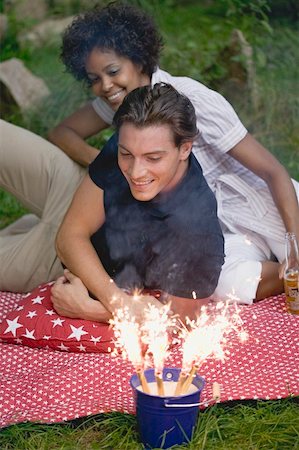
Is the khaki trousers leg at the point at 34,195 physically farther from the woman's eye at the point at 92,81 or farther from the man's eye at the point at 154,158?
the man's eye at the point at 154,158

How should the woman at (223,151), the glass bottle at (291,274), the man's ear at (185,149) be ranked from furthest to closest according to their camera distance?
1. the woman at (223,151)
2. the glass bottle at (291,274)
3. the man's ear at (185,149)

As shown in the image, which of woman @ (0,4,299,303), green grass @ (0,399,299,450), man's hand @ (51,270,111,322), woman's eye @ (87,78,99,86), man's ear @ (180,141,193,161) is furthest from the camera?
woman's eye @ (87,78,99,86)

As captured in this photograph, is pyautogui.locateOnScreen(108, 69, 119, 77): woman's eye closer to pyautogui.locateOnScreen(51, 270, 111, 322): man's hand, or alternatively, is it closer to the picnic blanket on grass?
pyautogui.locateOnScreen(51, 270, 111, 322): man's hand

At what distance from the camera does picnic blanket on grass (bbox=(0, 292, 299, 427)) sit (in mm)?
3031

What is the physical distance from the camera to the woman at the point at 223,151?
12.5 ft

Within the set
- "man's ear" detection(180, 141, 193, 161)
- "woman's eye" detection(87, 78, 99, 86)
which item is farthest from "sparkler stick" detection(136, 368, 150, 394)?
"woman's eye" detection(87, 78, 99, 86)

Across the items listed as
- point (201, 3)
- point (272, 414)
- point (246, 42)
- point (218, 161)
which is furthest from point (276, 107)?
point (272, 414)

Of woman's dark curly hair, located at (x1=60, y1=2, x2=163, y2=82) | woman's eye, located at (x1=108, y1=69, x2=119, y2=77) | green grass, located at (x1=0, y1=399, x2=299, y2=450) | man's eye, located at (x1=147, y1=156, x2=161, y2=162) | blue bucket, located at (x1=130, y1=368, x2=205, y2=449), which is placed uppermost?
woman's dark curly hair, located at (x1=60, y1=2, x2=163, y2=82)

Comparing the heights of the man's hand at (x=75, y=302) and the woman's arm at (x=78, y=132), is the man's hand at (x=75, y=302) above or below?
below

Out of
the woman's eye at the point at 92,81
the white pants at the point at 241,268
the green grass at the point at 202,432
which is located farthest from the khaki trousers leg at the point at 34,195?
the green grass at the point at 202,432

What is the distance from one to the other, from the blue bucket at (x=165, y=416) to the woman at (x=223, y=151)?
108 cm

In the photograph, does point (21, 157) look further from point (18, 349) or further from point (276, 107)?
point (276, 107)

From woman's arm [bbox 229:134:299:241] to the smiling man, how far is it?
42 centimetres

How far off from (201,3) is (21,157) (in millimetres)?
4419
